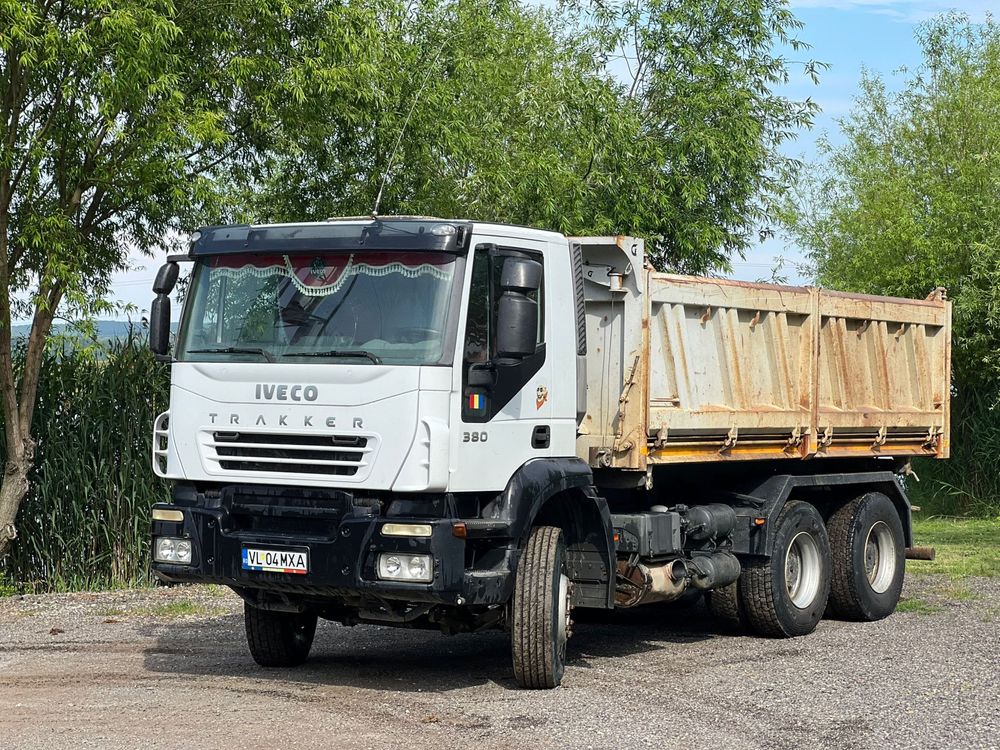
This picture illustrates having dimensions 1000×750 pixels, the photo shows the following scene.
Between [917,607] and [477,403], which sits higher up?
[477,403]

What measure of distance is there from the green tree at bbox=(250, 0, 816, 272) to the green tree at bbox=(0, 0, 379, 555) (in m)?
0.65

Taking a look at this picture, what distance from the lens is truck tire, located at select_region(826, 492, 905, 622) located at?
12031 mm

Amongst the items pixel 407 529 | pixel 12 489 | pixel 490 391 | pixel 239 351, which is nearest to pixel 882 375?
pixel 490 391

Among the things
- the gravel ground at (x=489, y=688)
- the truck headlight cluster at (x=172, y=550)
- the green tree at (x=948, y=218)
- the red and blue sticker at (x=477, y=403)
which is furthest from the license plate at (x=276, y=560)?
the green tree at (x=948, y=218)

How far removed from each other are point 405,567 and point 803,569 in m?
4.91

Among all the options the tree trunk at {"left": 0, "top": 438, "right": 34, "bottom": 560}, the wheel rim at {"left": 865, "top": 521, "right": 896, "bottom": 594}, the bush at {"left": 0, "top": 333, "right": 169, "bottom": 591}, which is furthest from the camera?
the bush at {"left": 0, "top": 333, "right": 169, "bottom": 591}

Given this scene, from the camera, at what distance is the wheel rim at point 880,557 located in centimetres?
1245

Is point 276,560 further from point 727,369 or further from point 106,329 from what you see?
point 106,329

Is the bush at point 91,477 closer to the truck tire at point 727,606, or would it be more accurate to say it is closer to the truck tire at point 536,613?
the truck tire at point 727,606

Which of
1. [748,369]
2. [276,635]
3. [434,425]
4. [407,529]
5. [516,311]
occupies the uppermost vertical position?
[516,311]

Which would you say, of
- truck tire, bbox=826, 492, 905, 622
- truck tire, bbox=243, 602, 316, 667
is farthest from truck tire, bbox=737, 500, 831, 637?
truck tire, bbox=243, 602, 316, 667

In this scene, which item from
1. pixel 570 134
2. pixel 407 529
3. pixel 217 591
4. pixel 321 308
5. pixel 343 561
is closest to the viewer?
pixel 407 529

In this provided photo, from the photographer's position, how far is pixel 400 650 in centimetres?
1040

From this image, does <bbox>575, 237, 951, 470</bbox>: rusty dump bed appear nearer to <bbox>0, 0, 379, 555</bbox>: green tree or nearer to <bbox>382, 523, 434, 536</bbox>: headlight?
<bbox>382, 523, 434, 536</bbox>: headlight
